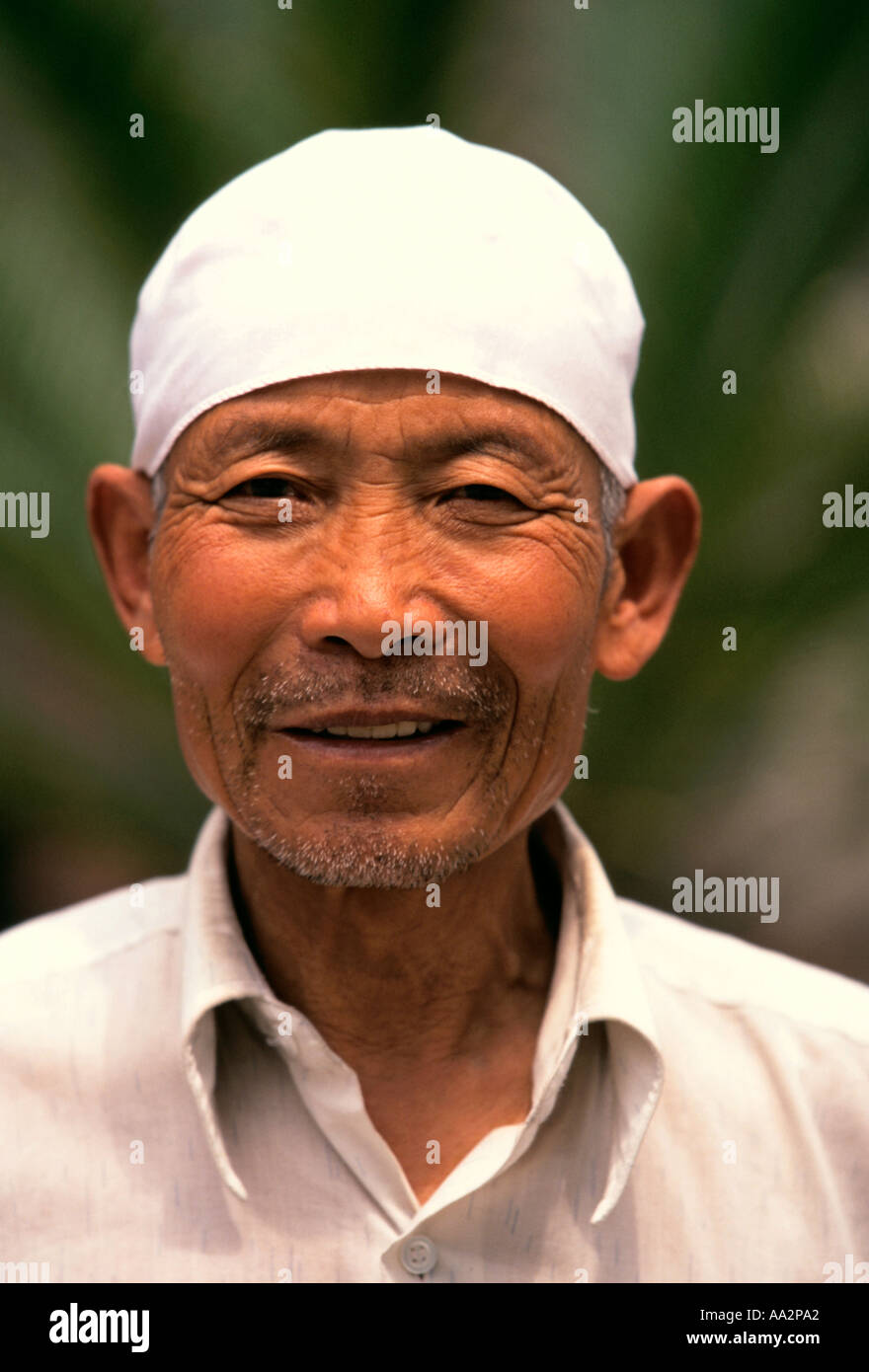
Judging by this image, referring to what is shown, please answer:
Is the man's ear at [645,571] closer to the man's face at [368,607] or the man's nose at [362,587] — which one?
the man's face at [368,607]

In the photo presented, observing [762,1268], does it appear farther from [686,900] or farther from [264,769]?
[686,900]

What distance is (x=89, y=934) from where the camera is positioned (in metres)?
2.57

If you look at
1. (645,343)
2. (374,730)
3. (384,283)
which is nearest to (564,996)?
(374,730)

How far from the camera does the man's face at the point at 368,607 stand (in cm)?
208

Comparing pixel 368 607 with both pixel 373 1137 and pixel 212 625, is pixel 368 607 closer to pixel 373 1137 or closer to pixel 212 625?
pixel 212 625

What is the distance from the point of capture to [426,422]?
2102mm

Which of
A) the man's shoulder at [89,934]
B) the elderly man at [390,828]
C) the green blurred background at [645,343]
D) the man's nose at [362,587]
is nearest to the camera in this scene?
the man's nose at [362,587]

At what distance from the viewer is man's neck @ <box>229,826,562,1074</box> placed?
7.72 feet

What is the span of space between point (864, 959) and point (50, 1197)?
104 inches

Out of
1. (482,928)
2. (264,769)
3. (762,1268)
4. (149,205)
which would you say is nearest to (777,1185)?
(762,1268)

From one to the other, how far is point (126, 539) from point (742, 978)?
55.5 inches

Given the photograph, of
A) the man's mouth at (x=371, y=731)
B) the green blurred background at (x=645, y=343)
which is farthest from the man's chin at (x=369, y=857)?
the green blurred background at (x=645, y=343)

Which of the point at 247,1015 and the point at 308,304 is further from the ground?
the point at 308,304

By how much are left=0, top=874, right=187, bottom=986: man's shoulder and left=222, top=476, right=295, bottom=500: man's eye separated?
2.81 feet
